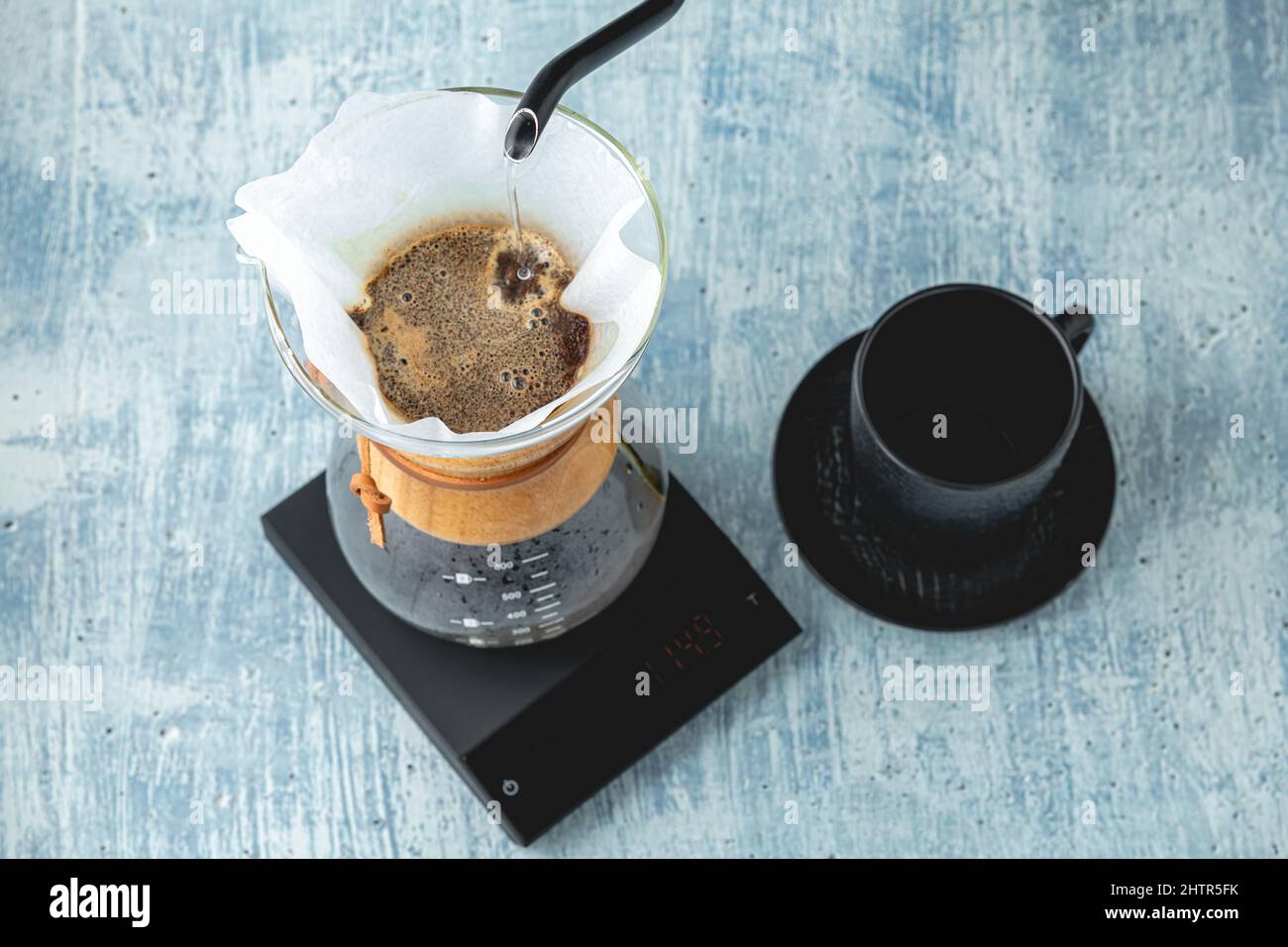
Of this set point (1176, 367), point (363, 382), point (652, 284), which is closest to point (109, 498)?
point (363, 382)

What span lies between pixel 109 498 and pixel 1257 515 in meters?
0.81

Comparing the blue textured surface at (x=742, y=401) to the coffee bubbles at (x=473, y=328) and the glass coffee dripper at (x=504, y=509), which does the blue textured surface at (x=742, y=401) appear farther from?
the coffee bubbles at (x=473, y=328)

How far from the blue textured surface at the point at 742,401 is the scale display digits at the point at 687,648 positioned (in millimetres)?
63

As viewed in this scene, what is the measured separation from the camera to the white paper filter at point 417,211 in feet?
2.18

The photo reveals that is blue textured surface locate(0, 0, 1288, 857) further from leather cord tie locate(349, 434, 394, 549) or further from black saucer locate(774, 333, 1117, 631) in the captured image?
leather cord tie locate(349, 434, 394, 549)

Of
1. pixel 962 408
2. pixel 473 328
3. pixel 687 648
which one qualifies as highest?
pixel 473 328

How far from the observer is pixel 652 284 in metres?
0.67

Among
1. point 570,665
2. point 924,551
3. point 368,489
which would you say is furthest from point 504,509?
point 924,551

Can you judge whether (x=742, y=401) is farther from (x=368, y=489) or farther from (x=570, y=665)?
(x=368, y=489)

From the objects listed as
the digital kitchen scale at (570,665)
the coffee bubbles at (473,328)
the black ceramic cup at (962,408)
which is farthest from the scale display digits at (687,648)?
the coffee bubbles at (473,328)

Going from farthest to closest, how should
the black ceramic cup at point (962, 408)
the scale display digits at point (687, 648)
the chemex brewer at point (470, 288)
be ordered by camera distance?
the scale display digits at point (687, 648)
the black ceramic cup at point (962, 408)
the chemex brewer at point (470, 288)

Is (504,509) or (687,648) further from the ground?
(504,509)

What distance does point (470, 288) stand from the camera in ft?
2.42

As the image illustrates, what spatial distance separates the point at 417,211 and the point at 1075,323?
0.40 m
